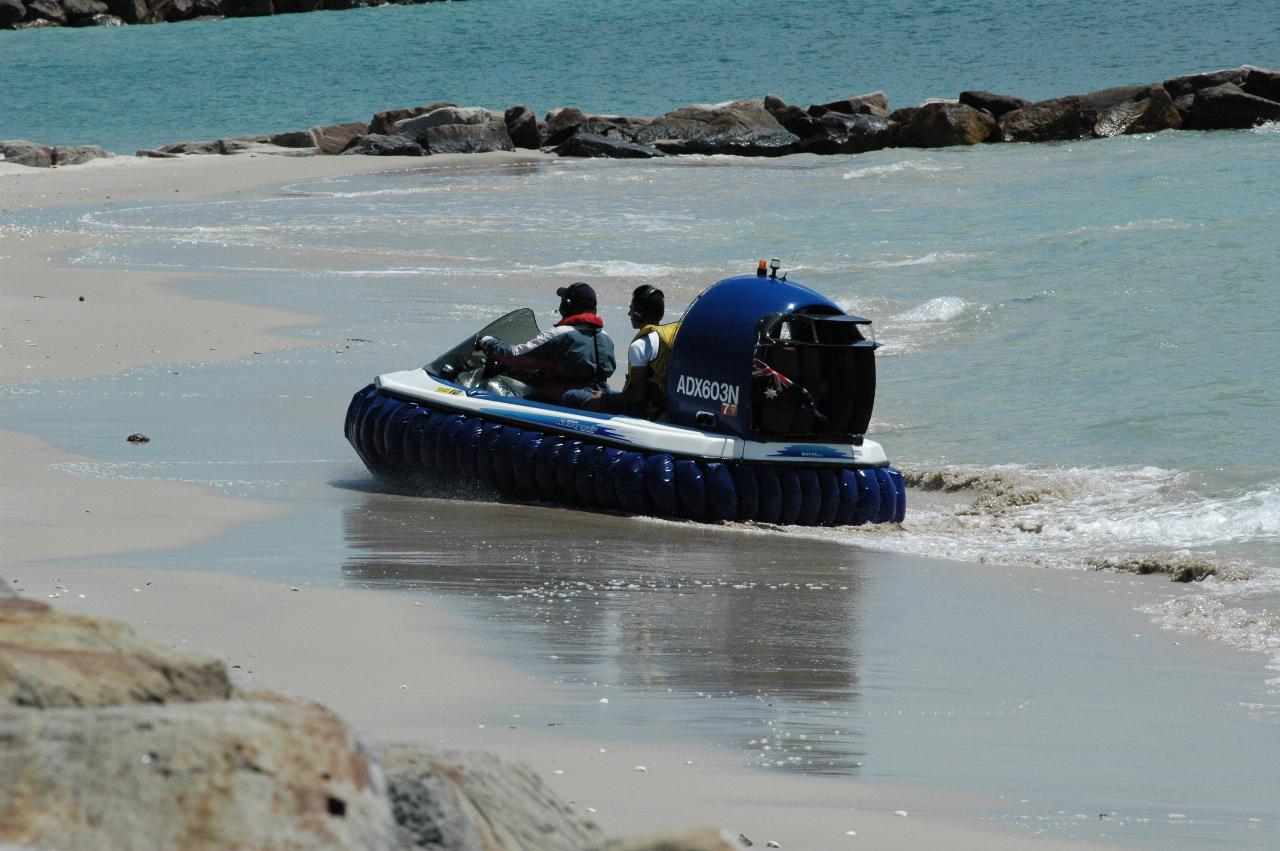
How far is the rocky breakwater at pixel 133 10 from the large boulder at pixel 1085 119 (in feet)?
159

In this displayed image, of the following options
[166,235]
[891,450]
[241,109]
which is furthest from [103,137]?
[891,450]

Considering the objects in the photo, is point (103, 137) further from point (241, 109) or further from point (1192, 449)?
point (1192, 449)

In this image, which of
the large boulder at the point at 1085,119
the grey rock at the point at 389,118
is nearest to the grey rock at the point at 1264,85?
the large boulder at the point at 1085,119

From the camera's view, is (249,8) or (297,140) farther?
(249,8)

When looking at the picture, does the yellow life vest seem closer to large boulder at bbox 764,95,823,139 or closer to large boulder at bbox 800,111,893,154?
large boulder at bbox 800,111,893,154

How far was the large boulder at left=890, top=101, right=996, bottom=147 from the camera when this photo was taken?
31750 millimetres

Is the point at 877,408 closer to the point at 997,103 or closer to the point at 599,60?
the point at 997,103

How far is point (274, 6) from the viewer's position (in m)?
74.2

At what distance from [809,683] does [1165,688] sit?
124 centimetres

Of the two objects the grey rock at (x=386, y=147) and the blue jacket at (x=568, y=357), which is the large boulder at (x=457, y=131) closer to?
the grey rock at (x=386, y=147)

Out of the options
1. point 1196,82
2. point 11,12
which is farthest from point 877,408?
point 11,12

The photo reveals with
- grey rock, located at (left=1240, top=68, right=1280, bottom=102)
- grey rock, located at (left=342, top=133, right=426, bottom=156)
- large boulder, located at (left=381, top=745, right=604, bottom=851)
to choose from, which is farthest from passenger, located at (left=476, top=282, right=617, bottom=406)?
grey rock, located at (left=1240, top=68, right=1280, bottom=102)

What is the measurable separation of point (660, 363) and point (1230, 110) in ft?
82.5

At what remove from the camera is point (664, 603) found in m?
6.78
